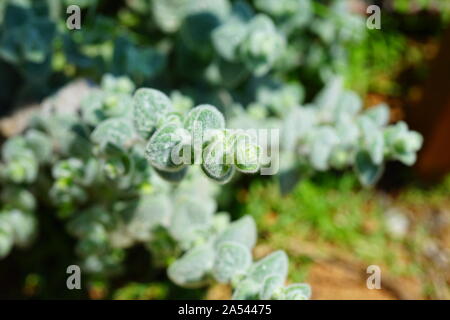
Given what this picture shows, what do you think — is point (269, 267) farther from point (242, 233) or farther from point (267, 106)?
point (267, 106)

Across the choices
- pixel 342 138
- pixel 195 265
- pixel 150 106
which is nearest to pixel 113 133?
pixel 150 106

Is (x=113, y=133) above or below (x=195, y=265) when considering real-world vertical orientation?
above

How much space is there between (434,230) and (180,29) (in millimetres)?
901

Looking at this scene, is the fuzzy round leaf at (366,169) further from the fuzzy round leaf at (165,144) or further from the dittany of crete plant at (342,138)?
the fuzzy round leaf at (165,144)

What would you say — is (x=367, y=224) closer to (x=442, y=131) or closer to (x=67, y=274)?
(x=442, y=131)

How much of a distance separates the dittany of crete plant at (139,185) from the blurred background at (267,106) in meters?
0.09

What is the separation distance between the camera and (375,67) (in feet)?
6.69

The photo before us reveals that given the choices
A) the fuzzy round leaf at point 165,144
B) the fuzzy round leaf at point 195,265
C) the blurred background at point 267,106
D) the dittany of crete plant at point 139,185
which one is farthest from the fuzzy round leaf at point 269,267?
the blurred background at point 267,106

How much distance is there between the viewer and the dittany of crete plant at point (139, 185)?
969 mm

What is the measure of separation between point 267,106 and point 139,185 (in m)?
0.49

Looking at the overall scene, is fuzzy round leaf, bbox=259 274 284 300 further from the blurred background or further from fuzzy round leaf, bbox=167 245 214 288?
the blurred background

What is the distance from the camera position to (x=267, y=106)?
161cm

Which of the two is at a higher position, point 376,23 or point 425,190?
point 376,23

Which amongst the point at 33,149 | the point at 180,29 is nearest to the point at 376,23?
the point at 180,29
